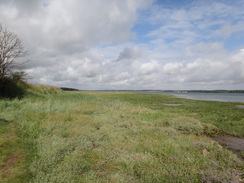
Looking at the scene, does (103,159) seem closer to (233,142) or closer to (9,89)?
(233,142)

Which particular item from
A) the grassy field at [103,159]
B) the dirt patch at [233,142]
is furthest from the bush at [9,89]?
the dirt patch at [233,142]

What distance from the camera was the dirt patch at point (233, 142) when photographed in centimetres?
871

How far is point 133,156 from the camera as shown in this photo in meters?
6.16

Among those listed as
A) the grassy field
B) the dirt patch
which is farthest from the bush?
the dirt patch

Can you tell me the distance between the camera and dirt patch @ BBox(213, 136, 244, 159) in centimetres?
871

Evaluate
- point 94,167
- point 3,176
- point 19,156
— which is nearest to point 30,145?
point 19,156

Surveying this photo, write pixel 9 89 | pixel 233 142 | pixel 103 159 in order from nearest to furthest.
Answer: pixel 103 159 → pixel 233 142 → pixel 9 89

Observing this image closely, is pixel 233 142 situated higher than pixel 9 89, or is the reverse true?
pixel 9 89

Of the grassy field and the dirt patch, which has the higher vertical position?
the grassy field

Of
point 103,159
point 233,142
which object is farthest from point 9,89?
point 233,142

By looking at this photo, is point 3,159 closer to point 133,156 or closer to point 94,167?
point 94,167

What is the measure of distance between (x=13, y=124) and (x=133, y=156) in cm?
857

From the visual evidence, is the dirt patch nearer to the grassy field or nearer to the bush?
the grassy field

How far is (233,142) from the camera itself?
9844mm
